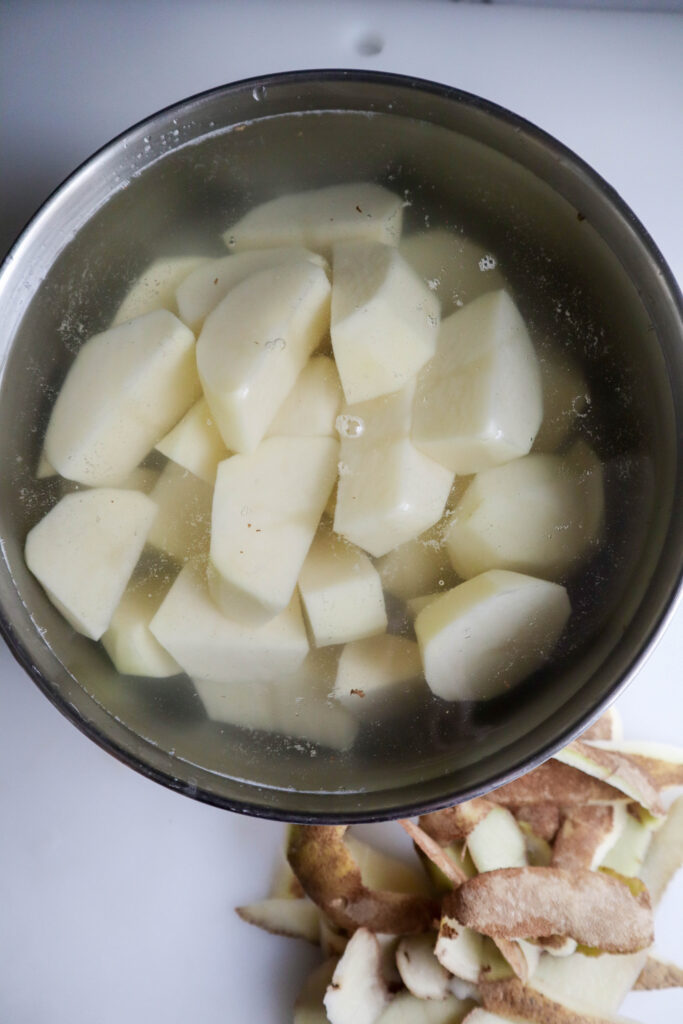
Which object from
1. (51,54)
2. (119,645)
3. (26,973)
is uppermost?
(51,54)

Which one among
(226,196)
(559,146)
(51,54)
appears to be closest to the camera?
(559,146)

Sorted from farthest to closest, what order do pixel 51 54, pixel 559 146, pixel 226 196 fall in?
1. pixel 51 54
2. pixel 226 196
3. pixel 559 146

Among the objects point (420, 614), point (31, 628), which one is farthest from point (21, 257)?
point (420, 614)

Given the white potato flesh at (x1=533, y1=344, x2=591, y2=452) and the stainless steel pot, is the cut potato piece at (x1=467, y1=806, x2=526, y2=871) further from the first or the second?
the white potato flesh at (x1=533, y1=344, x2=591, y2=452)

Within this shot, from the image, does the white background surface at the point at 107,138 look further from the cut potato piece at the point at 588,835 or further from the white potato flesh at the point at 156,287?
the white potato flesh at the point at 156,287

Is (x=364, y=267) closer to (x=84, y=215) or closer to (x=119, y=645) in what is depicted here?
(x=84, y=215)

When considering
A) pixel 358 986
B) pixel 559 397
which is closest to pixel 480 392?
pixel 559 397
